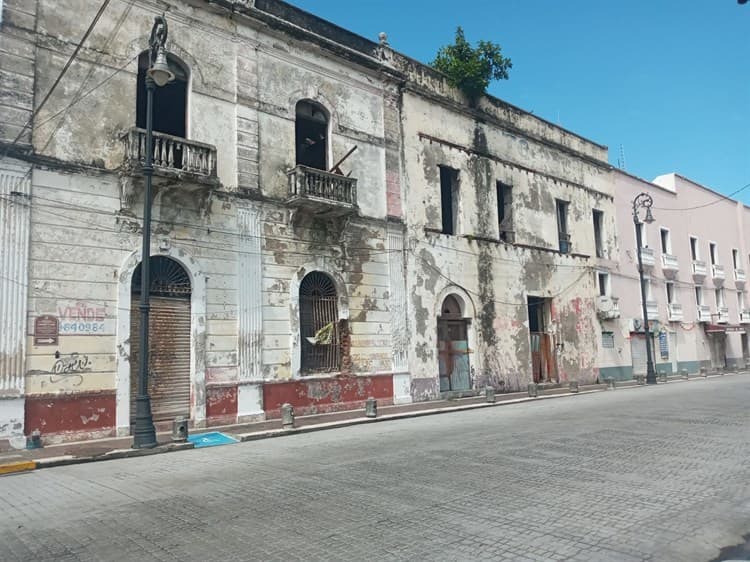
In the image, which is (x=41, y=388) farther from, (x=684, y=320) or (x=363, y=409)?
(x=684, y=320)

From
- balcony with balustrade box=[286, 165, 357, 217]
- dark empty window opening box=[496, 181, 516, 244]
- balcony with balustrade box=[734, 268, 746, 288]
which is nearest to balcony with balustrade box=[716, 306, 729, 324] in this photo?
balcony with balustrade box=[734, 268, 746, 288]

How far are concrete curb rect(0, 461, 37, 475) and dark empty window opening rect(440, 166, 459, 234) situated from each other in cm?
1519

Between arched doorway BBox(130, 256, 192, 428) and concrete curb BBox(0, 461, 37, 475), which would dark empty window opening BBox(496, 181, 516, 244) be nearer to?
arched doorway BBox(130, 256, 192, 428)

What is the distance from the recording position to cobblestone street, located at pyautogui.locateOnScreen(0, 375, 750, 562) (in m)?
4.76

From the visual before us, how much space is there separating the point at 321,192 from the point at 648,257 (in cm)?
2106

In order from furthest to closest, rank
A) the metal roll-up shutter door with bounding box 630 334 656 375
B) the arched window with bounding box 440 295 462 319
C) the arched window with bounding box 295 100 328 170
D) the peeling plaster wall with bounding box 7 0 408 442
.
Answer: the metal roll-up shutter door with bounding box 630 334 656 375 → the arched window with bounding box 440 295 462 319 → the arched window with bounding box 295 100 328 170 → the peeling plaster wall with bounding box 7 0 408 442

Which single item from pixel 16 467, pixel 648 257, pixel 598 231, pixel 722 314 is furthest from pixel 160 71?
pixel 722 314

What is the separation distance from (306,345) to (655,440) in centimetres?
916

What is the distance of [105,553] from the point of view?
188 inches

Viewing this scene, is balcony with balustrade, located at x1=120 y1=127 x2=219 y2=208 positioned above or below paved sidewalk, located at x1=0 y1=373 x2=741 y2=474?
above

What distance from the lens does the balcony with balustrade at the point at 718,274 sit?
119 feet

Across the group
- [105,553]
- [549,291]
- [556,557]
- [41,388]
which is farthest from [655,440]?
[549,291]

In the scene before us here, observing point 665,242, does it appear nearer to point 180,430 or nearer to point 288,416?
point 288,416

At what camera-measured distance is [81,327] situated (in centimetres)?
1210
